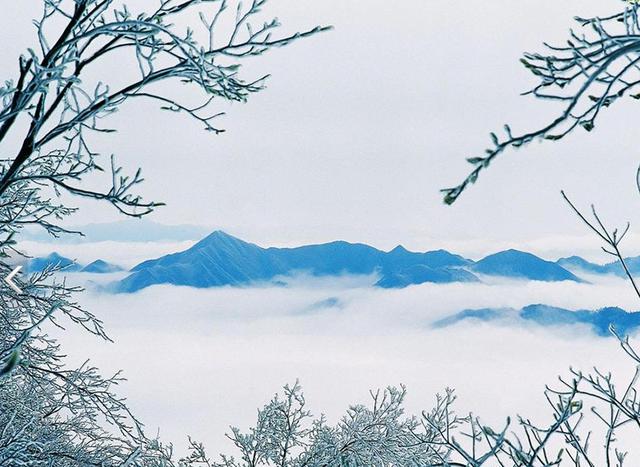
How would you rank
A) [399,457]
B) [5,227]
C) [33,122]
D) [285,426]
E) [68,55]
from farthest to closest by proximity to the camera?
[285,426] → [399,457] → [5,227] → [33,122] → [68,55]

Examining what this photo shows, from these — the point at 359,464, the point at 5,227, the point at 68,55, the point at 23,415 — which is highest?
the point at 68,55

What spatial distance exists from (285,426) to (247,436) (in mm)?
511

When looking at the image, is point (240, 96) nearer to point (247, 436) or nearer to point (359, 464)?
point (359, 464)

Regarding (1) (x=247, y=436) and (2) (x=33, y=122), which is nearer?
(2) (x=33, y=122)

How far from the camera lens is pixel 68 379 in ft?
20.4

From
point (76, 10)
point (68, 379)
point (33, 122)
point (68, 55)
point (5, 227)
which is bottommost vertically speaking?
point (68, 379)

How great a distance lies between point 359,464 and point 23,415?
12.0 ft

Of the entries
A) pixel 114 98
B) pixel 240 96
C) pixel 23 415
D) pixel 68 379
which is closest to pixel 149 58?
pixel 114 98

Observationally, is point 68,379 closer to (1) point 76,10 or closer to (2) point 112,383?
(2) point 112,383

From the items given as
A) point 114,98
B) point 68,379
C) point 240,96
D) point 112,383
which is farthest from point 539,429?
point 112,383

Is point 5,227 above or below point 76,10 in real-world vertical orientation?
below

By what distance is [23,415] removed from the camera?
7102 millimetres

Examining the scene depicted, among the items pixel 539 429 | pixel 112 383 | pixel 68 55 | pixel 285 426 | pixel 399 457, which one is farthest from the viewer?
pixel 285 426

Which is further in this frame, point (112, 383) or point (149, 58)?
point (112, 383)
